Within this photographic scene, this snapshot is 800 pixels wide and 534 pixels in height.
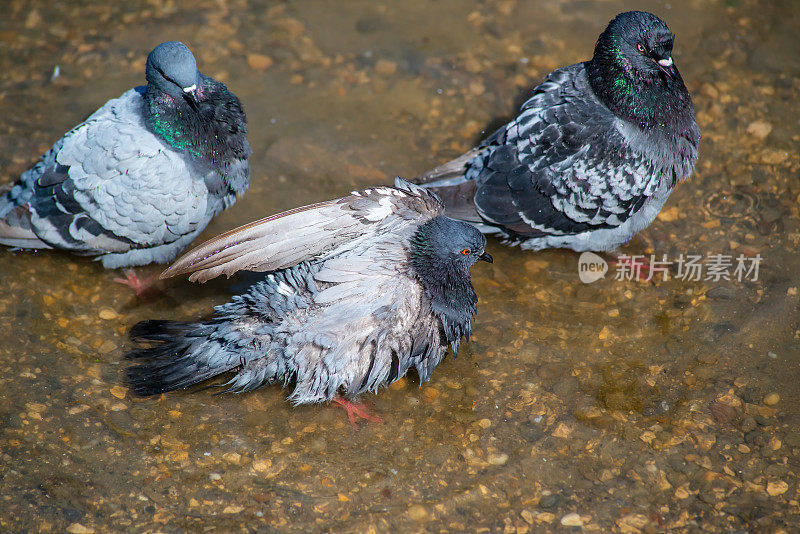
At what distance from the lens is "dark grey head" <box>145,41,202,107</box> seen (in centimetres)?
450

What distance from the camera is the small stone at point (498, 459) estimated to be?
3955mm

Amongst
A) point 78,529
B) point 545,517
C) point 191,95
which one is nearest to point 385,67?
point 191,95

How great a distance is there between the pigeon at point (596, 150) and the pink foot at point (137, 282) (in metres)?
2.18

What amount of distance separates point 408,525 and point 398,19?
492cm

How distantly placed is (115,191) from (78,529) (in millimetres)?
2115

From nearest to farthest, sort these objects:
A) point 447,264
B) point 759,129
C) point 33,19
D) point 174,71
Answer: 1. point 447,264
2. point 174,71
3. point 759,129
4. point 33,19

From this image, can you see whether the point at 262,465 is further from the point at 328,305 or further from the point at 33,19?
the point at 33,19

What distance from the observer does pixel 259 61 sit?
6.48 m

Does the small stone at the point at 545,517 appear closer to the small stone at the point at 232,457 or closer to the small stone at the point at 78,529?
the small stone at the point at 232,457

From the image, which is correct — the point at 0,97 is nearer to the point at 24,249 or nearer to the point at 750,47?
the point at 24,249

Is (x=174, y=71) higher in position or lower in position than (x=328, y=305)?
higher

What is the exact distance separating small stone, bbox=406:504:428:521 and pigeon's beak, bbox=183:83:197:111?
289cm
